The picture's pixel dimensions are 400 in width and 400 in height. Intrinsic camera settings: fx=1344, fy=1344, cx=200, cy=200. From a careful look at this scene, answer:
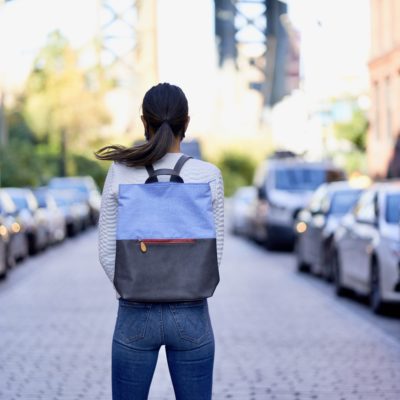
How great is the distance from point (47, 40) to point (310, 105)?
3078 cm

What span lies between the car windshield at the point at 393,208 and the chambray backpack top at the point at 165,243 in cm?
1056

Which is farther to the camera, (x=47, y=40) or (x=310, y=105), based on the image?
(x=47, y=40)

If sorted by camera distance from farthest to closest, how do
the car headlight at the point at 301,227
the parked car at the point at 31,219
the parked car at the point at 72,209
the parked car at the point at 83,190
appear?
the parked car at the point at 83,190, the parked car at the point at 72,209, the parked car at the point at 31,219, the car headlight at the point at 301,227

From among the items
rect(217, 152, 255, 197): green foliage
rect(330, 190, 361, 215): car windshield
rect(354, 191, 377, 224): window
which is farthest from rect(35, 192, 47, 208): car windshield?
rect(217, 152, 255, 197): green foliage

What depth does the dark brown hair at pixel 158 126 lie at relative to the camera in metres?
4.84

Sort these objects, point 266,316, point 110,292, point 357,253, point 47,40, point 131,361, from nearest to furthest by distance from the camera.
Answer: point 131,361 < point 266,316 < point 357,253 < point 110,292 < point 47,40

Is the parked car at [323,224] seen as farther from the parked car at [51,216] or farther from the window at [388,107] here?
the window at [388,107]

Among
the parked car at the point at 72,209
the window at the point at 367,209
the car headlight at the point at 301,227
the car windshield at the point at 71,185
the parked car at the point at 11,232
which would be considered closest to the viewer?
the window at the point at 367,209

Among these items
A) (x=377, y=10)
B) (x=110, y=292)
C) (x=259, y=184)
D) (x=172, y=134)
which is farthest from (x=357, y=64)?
(x=172, y=134)

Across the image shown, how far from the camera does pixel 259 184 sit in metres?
32.2

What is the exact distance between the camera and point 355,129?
50.8m

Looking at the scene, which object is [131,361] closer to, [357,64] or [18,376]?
[18,376]

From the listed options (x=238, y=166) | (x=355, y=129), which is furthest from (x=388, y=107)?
(x=238, y=166)

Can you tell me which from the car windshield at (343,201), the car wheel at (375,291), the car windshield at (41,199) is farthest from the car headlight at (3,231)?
the car windshield at (41,199)
